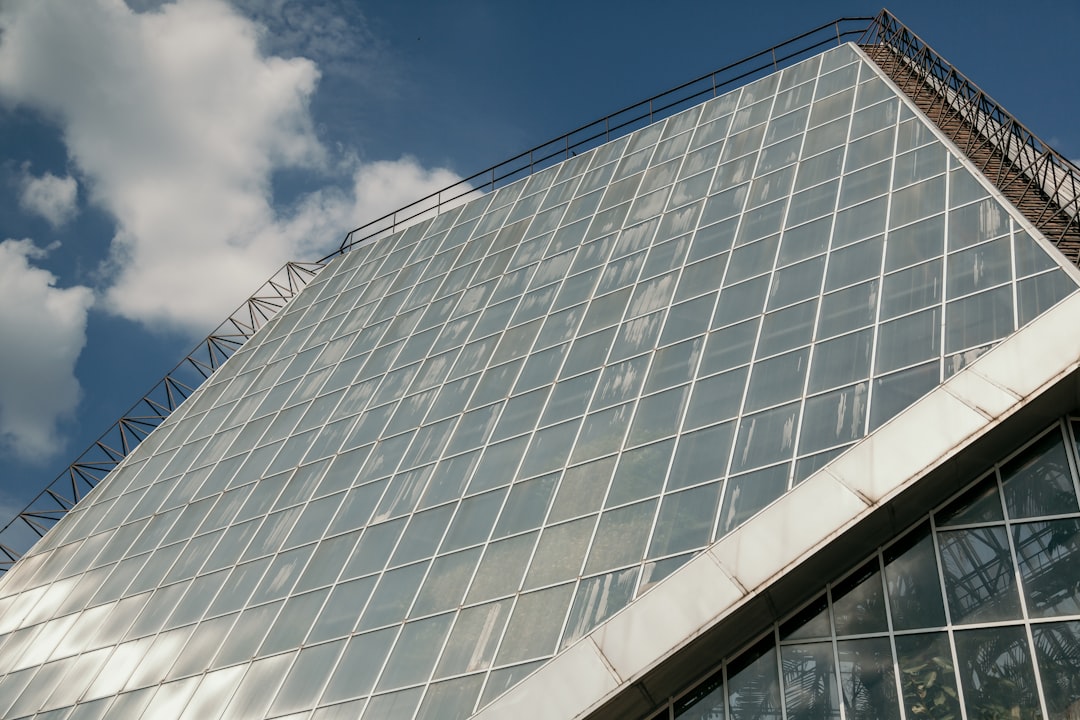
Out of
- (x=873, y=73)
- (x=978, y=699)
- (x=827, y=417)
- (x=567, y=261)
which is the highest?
(x=873, y=73)

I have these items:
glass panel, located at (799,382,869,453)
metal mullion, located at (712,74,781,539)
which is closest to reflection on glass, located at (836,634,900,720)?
metal mullion, located at (712,74,781,539)

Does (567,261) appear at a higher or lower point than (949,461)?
higher

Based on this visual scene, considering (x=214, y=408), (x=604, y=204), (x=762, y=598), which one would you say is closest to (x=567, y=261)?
(x=604, y=204)

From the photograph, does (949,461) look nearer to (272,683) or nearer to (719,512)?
(719,512)

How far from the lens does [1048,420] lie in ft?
52.7

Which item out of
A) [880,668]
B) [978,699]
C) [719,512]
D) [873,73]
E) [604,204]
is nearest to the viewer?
[978,699]

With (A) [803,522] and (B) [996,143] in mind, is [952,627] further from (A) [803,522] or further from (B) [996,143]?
(B) [996,143]

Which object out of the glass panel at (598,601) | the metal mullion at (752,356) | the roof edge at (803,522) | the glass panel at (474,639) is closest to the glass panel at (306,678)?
the glass panel at (474,639)

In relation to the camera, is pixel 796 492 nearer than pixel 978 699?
No

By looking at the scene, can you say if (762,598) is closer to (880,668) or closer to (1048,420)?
(880,668)

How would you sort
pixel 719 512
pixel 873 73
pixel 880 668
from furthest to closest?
pixel 873 73 < pixel 719 512 < pixel 880 668

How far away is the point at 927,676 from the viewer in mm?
14523

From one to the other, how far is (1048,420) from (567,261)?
19.3m

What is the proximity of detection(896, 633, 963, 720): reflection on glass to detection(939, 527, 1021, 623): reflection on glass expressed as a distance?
1.72 ft
